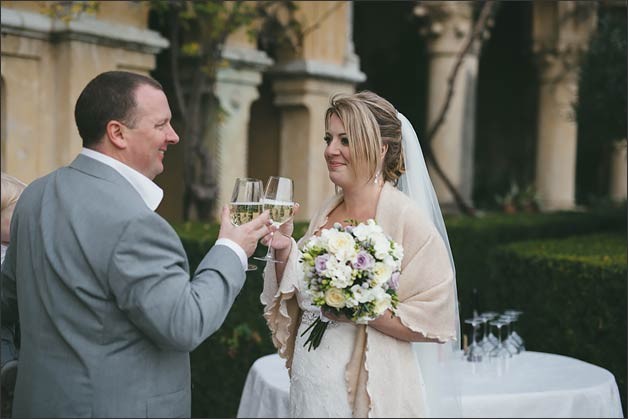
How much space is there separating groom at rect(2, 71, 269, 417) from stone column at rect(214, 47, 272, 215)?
18.4 feet

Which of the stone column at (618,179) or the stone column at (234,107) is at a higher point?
the stone column at (234,107)

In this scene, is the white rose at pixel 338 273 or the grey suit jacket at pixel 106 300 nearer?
the grey suit jacket at pixel 106 300

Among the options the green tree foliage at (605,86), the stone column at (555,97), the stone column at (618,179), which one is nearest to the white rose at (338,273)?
the green tree foliage at (605,86)

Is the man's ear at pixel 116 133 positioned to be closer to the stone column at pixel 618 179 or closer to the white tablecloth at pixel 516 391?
the white tablecloth at pixel 516 391

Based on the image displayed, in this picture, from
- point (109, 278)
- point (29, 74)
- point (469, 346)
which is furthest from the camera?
point (29, 74)

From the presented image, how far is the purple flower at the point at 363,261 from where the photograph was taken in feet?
9.10

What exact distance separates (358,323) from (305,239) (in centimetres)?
49

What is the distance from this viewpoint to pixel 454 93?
35.8 ft

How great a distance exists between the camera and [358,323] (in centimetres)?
290

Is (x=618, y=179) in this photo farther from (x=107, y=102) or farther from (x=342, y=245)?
(x=107, y=102)

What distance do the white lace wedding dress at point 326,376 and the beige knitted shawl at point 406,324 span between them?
0.11 ft

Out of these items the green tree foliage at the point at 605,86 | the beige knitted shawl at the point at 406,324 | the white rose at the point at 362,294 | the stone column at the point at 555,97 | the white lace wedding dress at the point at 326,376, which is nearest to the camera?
the white rose at the point at 362,294

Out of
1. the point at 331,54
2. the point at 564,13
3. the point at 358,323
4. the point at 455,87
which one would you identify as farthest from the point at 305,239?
the point at 564,13

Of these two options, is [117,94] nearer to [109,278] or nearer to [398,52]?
[109,278]
